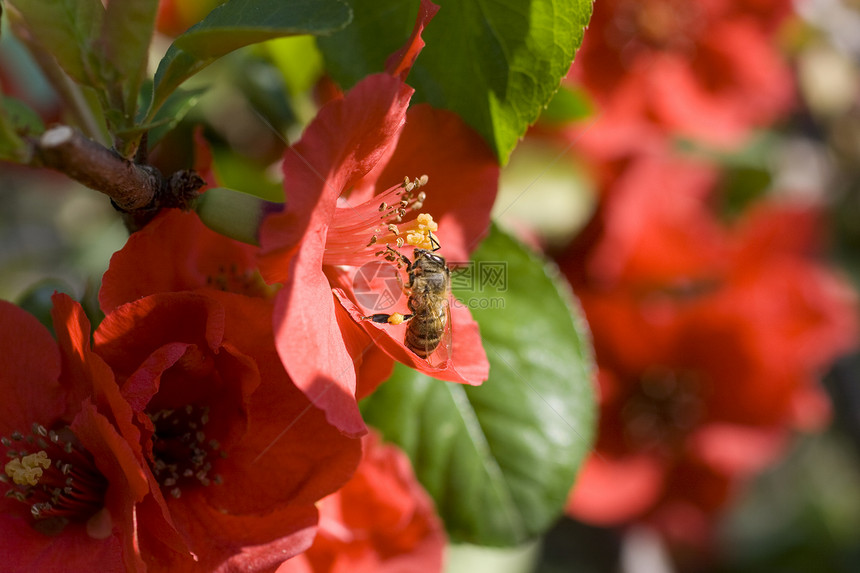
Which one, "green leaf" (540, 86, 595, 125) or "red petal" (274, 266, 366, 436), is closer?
"red petal" (274, 266, 366, 436)

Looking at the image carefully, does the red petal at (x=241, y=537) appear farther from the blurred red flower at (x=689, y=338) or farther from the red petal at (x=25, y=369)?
the blurred red flower at (x=689, y=338)

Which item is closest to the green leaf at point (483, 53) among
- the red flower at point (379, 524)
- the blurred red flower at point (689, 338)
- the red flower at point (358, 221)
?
the red flower at point (358, 221)

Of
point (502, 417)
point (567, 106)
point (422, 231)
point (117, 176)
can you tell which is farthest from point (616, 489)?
point (117, 176)

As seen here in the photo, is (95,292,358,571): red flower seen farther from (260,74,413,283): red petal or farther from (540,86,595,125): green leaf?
(540,86,595,125): green leaf

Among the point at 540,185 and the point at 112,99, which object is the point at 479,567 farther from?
the point at 112,99

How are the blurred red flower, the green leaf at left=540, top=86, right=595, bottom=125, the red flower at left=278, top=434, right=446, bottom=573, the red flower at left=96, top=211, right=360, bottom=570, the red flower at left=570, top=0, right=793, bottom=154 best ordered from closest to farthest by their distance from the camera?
1. the red flower at left=96, top=211, right=360, bottom=570
2. the red flower at left=278, top=434, right=446, bottom=573
3. the green leaf at left=540, top=86, right=595, bottom=125
4. the blurred red flower
5. the red flower at left=570, top=0, right=793, bottom=154

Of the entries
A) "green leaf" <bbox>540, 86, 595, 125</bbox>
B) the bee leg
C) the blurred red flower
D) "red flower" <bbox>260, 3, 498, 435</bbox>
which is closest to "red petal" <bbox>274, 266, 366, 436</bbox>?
"red flower" <bbox>260, 3, 498, 435</bbox>
